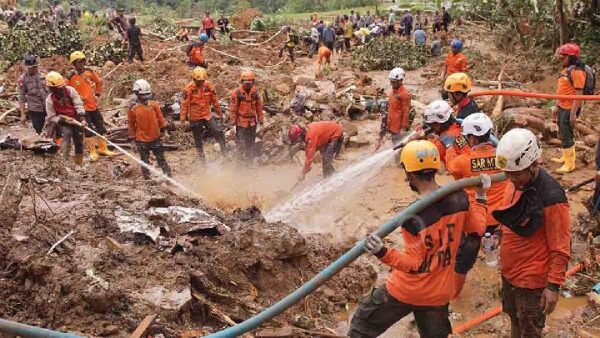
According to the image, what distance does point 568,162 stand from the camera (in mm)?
8859

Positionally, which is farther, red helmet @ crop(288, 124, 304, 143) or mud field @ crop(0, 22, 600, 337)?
red helmet @ crop(288, 124, 304, 143)

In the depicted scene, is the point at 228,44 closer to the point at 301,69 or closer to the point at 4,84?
the point at 301,69

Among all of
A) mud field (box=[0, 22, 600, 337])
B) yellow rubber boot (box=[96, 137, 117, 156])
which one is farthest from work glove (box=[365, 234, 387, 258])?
yellow rubber boot (box=[96, 137, 117, 156])

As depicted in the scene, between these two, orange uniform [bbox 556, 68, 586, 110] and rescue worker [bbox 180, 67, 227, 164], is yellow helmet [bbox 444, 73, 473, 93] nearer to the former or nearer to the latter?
orange uniform [bbox 556, 68, 586, 110]

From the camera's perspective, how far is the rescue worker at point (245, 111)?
9.40 m

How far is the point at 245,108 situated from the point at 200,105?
770 millimetres

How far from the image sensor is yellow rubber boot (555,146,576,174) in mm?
A: 8750

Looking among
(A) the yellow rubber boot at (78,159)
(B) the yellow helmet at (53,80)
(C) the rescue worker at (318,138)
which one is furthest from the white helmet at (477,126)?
(A) the yellow rubber boot at (78,159)

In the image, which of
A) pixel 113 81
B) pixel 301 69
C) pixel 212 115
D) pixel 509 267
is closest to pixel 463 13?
pixel 301 69

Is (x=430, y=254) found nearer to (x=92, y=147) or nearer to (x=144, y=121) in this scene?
(x=144, y=121)

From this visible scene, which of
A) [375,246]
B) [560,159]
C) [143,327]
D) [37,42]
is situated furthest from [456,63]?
[37,42]

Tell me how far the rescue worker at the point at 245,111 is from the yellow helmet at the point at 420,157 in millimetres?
6017

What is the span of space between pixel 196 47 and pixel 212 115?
22.9ft

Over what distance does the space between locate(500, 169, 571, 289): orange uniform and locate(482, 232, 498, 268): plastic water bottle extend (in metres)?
2.05
